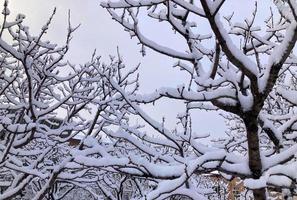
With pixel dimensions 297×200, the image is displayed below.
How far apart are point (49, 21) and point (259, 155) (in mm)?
3391

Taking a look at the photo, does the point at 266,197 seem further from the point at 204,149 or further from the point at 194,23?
the point at 194,23

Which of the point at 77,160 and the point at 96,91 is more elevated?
the point at 96,91

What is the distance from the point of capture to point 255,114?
355 cm

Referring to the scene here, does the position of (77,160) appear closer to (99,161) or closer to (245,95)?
(99,161)

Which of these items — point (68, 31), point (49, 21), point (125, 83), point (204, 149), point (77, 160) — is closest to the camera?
point (77, 160)

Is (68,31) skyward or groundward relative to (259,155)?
skyward

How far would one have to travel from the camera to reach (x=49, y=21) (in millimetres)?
5547

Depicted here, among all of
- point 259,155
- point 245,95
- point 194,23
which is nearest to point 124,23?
point 194,23

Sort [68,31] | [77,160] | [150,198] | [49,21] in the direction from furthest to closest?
1. [68,31]
2. [49,21]
3. [77,160]
4. [150,198]

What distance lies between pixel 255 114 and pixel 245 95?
0.83ft

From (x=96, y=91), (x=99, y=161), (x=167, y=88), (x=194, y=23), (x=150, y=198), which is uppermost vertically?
(x=96, y=91)

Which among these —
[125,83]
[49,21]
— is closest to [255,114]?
[49,21]

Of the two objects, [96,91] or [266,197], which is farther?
[96,91]

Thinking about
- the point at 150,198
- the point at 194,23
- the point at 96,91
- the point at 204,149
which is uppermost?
the point at 96,91
